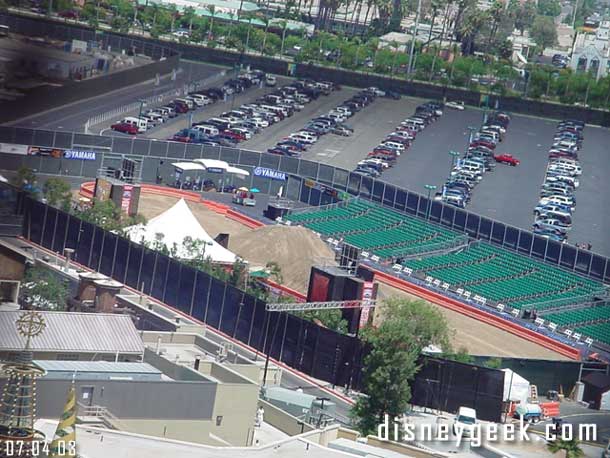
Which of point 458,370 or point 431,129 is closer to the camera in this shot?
point 458,370

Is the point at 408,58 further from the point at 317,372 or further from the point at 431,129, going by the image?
the point at 317,372

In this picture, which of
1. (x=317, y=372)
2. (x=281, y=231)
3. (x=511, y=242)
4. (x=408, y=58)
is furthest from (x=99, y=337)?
(x=408, y=58)

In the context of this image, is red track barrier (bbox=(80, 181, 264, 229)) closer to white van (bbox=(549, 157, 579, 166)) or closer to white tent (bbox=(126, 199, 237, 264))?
white tent (bbox=(126, 199, 237, 264))

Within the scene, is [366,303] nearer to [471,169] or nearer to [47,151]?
[47,151]

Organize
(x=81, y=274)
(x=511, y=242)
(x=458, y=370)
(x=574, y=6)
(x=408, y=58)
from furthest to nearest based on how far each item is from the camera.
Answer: (x=574, y=6) < (x=408, y=58) < (x=511, y=242) < (x=81, y=274) < (x=458, y=370)

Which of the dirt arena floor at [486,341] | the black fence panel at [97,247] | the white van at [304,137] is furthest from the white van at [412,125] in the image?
the black fence panel at [97,247]

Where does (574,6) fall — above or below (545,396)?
above

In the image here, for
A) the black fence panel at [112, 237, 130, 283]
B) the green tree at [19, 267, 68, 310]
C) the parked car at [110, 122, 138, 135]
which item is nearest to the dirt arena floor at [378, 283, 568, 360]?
the black fence panel at [112, 237, 130, 283]

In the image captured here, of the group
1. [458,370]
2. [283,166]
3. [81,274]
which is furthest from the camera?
[283,166]
